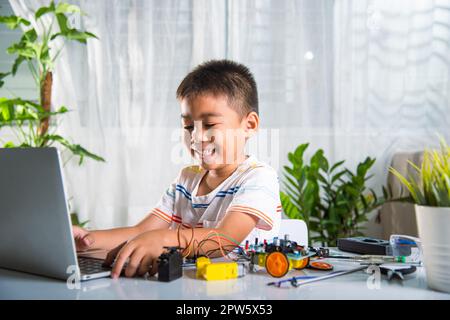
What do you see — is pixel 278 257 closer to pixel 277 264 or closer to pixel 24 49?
pixel 277 264

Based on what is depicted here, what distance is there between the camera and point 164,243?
78 cm

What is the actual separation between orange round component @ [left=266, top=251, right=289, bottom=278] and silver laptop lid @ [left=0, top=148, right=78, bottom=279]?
0.29 metres

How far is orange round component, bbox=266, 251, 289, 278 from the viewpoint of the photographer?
0.71 m

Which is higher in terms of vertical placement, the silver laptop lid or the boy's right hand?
the silver laptop lid

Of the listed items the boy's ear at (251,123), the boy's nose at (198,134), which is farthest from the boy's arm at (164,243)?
the boy's ear at (251,123)

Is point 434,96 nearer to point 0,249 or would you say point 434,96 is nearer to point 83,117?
point 83,117

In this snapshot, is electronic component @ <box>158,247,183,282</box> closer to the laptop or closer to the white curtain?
the laptop

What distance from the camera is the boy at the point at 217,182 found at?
98 centimetres

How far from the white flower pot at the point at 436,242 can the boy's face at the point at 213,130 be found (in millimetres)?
584

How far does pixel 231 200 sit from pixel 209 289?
53cm

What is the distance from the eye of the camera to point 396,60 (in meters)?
2.93

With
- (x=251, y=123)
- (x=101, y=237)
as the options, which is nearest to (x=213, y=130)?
(x=251, y=123)

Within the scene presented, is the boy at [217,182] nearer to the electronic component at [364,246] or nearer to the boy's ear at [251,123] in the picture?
the boy's ear at [251,123]

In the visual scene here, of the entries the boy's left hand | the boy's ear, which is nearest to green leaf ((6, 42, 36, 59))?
the boy's ear
